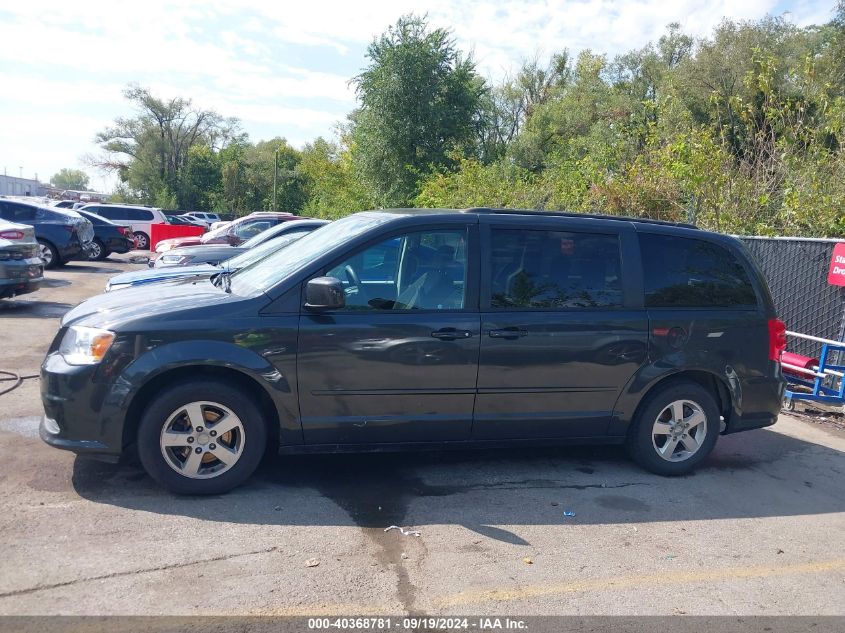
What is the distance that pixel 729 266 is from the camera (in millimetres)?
6039

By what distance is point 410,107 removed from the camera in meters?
27.2

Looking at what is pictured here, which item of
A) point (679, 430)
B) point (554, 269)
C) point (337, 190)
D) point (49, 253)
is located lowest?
point (49, 253)

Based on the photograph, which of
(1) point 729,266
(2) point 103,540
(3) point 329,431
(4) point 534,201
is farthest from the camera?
(4) point 534,201

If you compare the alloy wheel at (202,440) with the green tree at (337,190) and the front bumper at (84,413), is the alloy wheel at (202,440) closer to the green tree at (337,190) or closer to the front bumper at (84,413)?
the front bumper at (84,413)

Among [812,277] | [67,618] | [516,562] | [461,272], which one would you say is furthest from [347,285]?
[812,277]

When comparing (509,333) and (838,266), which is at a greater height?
(838,266)

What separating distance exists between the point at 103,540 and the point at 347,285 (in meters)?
2.14

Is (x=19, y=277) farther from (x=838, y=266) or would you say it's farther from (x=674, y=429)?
(x=838, y=266)

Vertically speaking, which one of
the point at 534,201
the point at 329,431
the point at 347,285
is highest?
the point at 534,201

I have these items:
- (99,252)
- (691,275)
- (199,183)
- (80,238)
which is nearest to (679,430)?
(691,275)

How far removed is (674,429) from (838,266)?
4.15 m

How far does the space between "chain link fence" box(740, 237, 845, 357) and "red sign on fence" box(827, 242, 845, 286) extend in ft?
0.44

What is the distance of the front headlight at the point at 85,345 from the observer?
471cm

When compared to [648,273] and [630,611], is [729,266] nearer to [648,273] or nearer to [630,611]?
[648,273]
